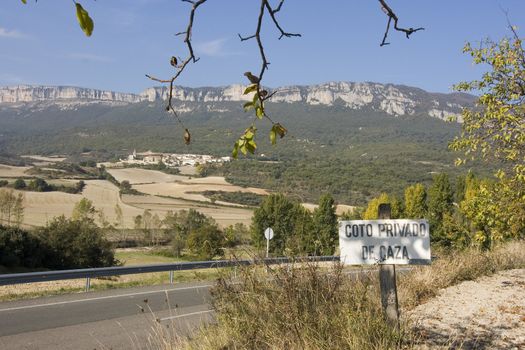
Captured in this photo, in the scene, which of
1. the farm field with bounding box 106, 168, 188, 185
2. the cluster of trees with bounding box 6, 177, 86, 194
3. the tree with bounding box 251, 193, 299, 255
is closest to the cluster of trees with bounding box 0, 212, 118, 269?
the tree with bounding box 251, 193, 299, 255

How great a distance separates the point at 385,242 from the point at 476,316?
10.2ft

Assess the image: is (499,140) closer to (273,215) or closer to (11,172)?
(273,215)

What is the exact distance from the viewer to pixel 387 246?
185 inches

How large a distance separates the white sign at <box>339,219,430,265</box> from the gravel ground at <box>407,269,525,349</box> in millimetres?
692

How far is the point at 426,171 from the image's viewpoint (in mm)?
131625

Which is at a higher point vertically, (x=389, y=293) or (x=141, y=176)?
(x=389, y=293)

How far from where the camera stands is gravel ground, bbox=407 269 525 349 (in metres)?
5.48

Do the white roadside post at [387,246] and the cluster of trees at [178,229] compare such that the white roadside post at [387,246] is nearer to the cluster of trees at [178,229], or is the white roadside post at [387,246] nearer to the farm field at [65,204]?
the cluster of trees at [178,229]

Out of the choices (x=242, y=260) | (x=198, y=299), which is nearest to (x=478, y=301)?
(x=242, y=260)

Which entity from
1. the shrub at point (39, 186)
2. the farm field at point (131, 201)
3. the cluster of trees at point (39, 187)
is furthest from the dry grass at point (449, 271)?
the shrub at point (39, 186)

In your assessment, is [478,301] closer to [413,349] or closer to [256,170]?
[413,349]

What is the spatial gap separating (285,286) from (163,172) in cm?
12579

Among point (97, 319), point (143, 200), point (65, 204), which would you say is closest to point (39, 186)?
point (65, 204)

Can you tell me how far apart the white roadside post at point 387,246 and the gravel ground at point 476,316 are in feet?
1.51
